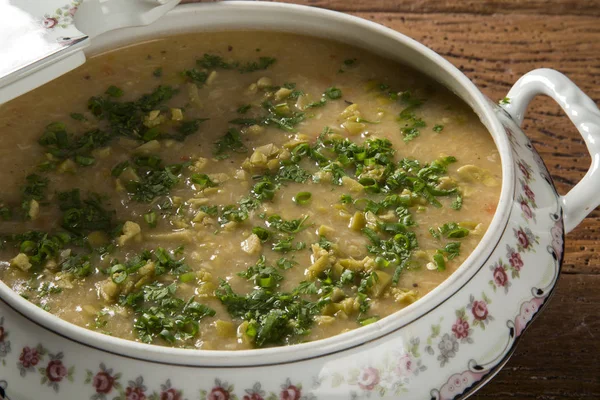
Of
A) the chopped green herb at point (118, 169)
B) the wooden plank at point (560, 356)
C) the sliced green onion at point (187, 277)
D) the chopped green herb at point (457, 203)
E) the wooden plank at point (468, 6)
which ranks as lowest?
the wooden plank at point (560, 356)

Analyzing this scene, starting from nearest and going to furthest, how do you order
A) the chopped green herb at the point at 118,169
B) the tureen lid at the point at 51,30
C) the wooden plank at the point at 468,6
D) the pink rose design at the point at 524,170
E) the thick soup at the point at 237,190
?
1. the thick soup at the point at 237,190
2. the tureen lid at the point at 51,30
3. the pink rose design at the point at 524,170
4. the chopped green herb at the point at 118,169
5. the wooden plank at the point at 468,6

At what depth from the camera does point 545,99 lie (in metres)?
3.14

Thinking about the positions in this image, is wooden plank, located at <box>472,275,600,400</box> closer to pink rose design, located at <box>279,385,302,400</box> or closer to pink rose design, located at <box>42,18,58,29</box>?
pink rose design, located at <box>279,385,302,400</box>

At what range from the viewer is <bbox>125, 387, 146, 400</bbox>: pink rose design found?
1687 mm

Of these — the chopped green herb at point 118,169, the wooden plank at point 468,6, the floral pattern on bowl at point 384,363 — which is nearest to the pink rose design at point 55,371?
the floral pattern on bowl at point 384,363

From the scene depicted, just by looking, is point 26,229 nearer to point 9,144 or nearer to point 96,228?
point 96,228

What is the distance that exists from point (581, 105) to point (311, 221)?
74 centimetres

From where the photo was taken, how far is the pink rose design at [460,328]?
1.83 m

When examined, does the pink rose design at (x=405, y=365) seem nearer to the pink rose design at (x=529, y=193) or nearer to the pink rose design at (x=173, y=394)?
the pink rose design at (x=173, y=394)

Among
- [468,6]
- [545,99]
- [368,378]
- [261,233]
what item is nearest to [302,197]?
[261,233]

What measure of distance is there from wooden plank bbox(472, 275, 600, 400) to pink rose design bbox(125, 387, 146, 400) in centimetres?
95

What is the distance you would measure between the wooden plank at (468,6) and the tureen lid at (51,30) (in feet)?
3.68

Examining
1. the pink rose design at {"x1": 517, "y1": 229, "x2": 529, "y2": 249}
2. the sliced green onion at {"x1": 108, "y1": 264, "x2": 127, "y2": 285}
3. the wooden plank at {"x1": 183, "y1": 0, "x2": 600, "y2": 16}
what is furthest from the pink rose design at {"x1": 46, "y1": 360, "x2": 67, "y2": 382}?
the wooden plank at {"x1": 183, "y1": 0, "x2": 600, "y2": 16}

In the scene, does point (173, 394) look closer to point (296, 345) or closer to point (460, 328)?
point (296, 345)
